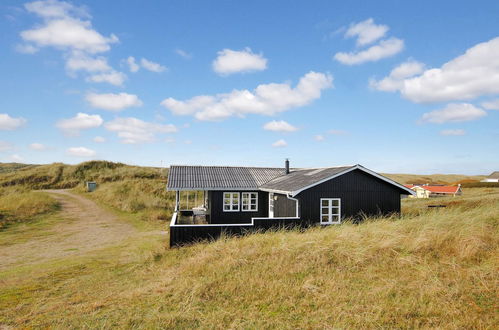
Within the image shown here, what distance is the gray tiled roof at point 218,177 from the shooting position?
19.2m

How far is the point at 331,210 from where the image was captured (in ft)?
54.4

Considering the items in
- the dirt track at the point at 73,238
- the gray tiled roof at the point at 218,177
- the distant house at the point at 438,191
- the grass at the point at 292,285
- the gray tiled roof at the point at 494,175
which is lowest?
the dirt track at the point at 73,238

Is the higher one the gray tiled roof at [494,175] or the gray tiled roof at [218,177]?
→ the gray tiled roof at [494,175]

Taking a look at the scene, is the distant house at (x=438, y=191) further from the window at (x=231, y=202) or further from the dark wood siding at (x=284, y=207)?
the window at (x=231, y=202)

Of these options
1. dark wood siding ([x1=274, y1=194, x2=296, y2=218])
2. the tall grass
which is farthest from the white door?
the tall grass

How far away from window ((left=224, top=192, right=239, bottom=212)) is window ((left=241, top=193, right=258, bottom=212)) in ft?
1.27

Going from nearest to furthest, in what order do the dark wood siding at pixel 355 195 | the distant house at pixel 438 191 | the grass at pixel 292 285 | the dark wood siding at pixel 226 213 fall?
1. the grass at pixel 292 285
2. the dark wood siding at pixel 355 195
3. the dark wood siding at pixel 226 213
4. the distant house at pixel 438 191

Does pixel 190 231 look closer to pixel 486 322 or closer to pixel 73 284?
pixel 73 284

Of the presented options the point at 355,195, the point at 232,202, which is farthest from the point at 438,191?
the point at 232,202

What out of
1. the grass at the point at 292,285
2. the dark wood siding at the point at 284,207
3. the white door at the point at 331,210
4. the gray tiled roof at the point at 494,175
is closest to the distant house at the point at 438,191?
the white door at the point at 331,210

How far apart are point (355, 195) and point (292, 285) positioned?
1052cm

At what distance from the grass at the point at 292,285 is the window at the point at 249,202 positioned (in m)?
8.35

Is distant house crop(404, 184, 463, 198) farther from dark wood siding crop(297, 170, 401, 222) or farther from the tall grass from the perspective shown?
the tall grass

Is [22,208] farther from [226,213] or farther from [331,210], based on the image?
[331,210]
